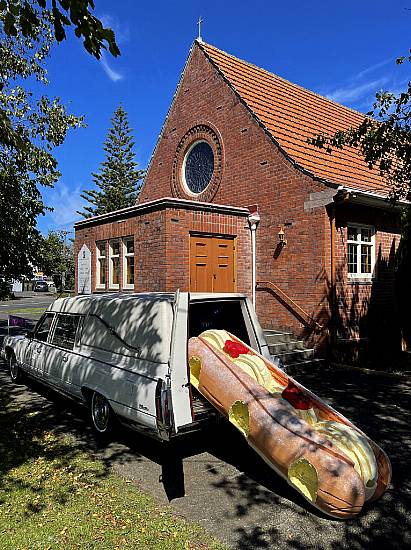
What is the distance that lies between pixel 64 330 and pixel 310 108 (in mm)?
13343

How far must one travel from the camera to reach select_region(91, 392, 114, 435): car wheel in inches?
220

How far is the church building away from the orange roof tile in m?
0.07

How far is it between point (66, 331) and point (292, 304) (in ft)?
21.2

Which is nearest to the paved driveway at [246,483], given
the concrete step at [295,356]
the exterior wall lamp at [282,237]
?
the concrete step at [295,356]

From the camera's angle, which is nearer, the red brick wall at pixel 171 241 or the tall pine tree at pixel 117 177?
the red brick wall at pixel 171 241

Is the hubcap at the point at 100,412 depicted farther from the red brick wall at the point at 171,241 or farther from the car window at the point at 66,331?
the red brick wall at the point at 171,241

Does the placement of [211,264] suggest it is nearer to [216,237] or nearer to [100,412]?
[216,237]

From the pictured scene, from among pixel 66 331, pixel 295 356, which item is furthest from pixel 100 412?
pixel 295 356

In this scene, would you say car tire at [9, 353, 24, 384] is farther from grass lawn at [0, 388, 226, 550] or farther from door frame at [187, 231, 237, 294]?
door frame at [187, 231, 237, 294]

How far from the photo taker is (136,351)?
17.0ft

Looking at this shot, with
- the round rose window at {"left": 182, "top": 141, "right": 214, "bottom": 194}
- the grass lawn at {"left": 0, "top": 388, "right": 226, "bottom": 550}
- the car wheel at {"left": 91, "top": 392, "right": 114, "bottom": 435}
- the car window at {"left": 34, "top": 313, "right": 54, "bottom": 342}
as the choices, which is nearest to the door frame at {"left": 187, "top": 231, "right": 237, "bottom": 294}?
the round rose window at {"left": 182, "top": 141, "right": 214, "bottom": 194}

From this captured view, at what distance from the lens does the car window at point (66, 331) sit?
22.0 ft

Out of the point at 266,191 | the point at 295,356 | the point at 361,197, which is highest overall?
the point at 266,191

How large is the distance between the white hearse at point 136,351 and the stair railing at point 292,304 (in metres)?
5.19
